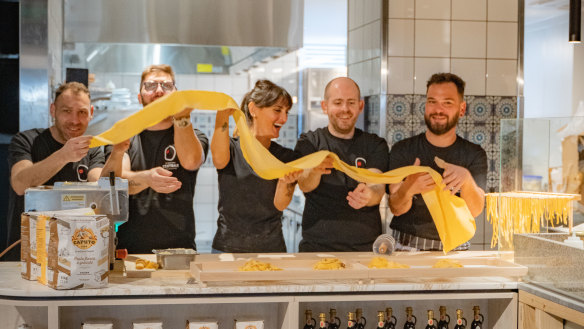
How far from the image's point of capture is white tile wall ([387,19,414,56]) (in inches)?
193

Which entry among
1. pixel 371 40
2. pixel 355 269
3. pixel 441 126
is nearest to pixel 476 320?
pixel 355 269

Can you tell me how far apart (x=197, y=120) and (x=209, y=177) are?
0.46 meters

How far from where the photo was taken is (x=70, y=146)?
3.35m

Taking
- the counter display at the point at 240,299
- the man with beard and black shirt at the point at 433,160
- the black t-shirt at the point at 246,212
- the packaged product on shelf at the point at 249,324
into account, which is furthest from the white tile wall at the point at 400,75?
the packaged product on shelf at the point at 249,324

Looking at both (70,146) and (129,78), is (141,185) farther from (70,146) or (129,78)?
(129,78)

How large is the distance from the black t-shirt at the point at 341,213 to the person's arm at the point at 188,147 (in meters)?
0.73

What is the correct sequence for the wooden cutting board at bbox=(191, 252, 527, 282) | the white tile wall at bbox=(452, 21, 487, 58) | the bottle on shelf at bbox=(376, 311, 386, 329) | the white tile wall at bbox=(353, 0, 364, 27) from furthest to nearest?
1. the white tile wall at bbox=(353, 0, 364, 27)
2. the white tile wall at bbox=(452, 21, 487, 58)
3. the bottle on shelf at bbox=(376, 311, 386, 329)
4. the wooden cutting board at bbox=(191, 252, 527, 282)

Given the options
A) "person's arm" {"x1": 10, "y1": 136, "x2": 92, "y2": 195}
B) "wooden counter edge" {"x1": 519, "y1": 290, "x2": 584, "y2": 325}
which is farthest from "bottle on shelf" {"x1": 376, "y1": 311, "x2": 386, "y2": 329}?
"person's arm" {"x1": 10, "y1": 136, "x2": 92, "y2": 195}

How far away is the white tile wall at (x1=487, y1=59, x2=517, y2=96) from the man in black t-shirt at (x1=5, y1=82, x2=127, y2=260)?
294 centimetres

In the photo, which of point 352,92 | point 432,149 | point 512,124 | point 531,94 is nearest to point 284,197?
point 352,92

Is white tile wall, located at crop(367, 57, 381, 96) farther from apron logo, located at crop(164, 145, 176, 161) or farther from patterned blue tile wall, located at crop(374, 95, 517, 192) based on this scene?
apron logo, located at crop(164, 145, 176, 161)

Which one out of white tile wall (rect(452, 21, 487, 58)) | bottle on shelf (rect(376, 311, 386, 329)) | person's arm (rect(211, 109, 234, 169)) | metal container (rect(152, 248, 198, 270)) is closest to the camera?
bottle on shelf (rect(376, 311, 386, 329))

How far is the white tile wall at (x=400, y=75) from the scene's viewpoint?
4.90 meters

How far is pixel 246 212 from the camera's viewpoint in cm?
404
